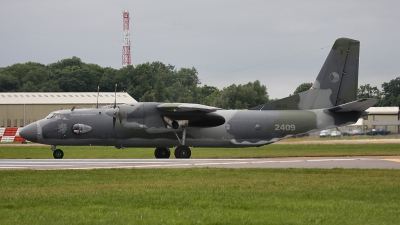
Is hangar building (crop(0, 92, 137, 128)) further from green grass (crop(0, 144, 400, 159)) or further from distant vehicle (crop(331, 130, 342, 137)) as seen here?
distant vehicle (crop(331, 130, 342, 137))

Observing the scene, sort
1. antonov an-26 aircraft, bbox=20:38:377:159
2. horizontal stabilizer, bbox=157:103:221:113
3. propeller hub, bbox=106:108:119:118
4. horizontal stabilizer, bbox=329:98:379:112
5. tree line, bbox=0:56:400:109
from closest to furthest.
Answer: horizontal stabilizer, bbox=157:103:221:113 < horizontal stabilizer, bbox=329:98:379:112 < propeller hub, bbox=106:108:119:118 < antonov an-26 aircraft, bbox=20:38:377:159 < tree line, bbox=0:56:400:109

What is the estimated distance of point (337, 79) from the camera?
32.7m

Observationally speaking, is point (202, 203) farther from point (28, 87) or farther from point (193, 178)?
point (28, 87)

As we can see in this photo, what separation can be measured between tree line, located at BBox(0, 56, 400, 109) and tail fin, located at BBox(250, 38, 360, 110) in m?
10.9

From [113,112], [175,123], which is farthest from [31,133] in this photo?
[175,123]

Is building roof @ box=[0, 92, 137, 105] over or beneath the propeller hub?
over

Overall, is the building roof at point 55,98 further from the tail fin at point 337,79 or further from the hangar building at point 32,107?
the tail fin at point 337,79

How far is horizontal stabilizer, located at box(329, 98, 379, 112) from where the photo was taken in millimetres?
30266

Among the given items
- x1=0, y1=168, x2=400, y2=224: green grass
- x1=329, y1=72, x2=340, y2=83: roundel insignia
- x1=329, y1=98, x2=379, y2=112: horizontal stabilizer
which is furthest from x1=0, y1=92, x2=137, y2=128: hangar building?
x1=0, y1=168, x2=400, y2=224: green grass

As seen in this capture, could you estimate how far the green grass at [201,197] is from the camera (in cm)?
1112

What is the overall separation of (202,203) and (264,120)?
1951 centimetres

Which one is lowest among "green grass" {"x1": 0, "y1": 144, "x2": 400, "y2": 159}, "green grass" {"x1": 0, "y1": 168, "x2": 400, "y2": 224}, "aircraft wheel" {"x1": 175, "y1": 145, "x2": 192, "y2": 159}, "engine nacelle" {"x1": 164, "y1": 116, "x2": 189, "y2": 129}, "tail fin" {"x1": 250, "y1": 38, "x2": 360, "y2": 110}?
"green grass" {"x1": 0, "y1": 168, "x2": 400, "y2": 224}

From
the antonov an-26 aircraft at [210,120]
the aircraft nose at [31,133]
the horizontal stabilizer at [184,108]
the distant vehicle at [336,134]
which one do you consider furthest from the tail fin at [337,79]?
the distant vehicle at [336,134]

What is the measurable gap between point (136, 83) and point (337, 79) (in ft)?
156
